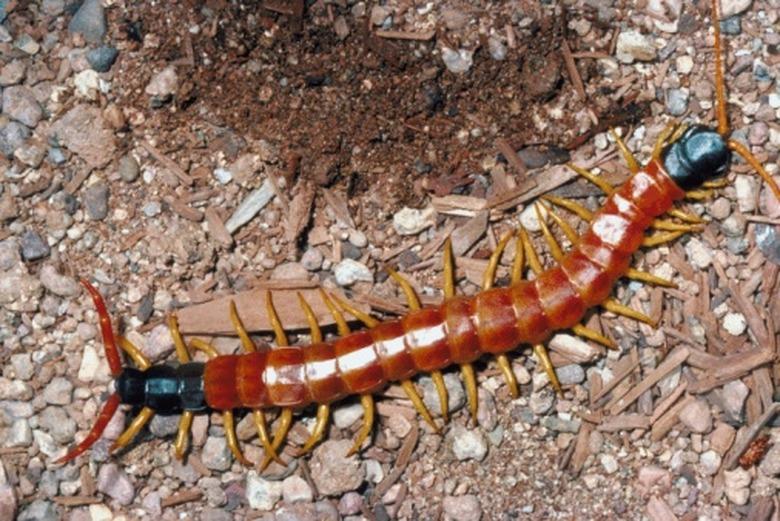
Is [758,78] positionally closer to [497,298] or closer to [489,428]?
[497,298]

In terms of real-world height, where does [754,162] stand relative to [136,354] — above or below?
above

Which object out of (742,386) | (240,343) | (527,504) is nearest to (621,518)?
(527,504)

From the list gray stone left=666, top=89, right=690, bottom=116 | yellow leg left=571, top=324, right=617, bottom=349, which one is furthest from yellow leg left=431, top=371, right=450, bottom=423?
Answer: gray stone left=666, top=89, right=690, bottom=116

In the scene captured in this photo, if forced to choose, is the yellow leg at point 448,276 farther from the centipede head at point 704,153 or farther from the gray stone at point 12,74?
the gray stone at point 12,74

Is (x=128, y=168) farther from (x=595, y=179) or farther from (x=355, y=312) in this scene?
(x=595, y=179)

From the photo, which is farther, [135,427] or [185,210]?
[185,210]

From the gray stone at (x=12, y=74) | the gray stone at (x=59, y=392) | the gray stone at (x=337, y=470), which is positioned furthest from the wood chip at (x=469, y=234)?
the gray stone at (x=12, y=74)

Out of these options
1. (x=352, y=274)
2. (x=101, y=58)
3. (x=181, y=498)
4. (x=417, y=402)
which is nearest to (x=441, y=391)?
(x=417, y=402)

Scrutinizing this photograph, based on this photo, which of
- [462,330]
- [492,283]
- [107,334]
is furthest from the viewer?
[492,283]
